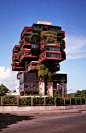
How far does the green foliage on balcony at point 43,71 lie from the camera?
7625 cm

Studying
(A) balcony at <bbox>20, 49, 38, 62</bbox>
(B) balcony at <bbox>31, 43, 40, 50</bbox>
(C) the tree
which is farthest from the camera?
(A) balcony at <bbox>20, 49, 38, 62</bbox>

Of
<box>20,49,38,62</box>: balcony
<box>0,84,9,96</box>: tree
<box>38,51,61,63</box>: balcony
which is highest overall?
<box>20,49,38,62</box>: balcony

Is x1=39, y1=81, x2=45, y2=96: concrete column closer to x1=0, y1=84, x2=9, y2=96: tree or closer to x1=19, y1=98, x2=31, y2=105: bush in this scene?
x1=0, y1=84, x2=9, y2=96: tree

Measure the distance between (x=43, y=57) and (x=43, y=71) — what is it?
212 inches

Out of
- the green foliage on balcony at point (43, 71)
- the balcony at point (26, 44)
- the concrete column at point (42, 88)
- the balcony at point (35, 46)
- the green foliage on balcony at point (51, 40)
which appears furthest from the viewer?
the balcony at point (26, 44)

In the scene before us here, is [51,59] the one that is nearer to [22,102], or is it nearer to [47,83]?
[47,83]

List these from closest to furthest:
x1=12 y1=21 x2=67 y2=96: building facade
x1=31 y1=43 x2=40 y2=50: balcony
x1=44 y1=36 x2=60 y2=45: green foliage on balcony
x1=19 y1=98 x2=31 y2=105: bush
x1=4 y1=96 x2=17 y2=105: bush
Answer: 1. x1=4 y1=96 x2=17 y2=105: bush
2. x1=19 y1=98 x2=31 y2=105: bush
3. x1=12 y1=21 x2=67 y2=96: building facade
4. x1=44 y1=36 x2=60 y2=45: green foliage on balcony
5. x1=31 y1=43 x2=40 y2=50: balcony

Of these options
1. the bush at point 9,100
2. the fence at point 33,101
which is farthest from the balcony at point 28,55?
the bush at point 9,100

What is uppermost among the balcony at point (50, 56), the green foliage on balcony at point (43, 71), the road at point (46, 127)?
the balcony at point (50, 56)

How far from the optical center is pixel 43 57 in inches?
2970

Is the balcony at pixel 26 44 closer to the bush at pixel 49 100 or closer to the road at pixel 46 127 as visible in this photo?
the bush at pixel 49 100

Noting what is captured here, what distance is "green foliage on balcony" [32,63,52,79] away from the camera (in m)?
76.2

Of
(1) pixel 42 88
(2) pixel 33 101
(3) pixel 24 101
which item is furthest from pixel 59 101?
(1) pixel 42 88

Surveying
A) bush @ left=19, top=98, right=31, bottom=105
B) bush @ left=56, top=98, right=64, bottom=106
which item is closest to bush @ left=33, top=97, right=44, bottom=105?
bush @ left=19, top=98, right=31, bottom=105
